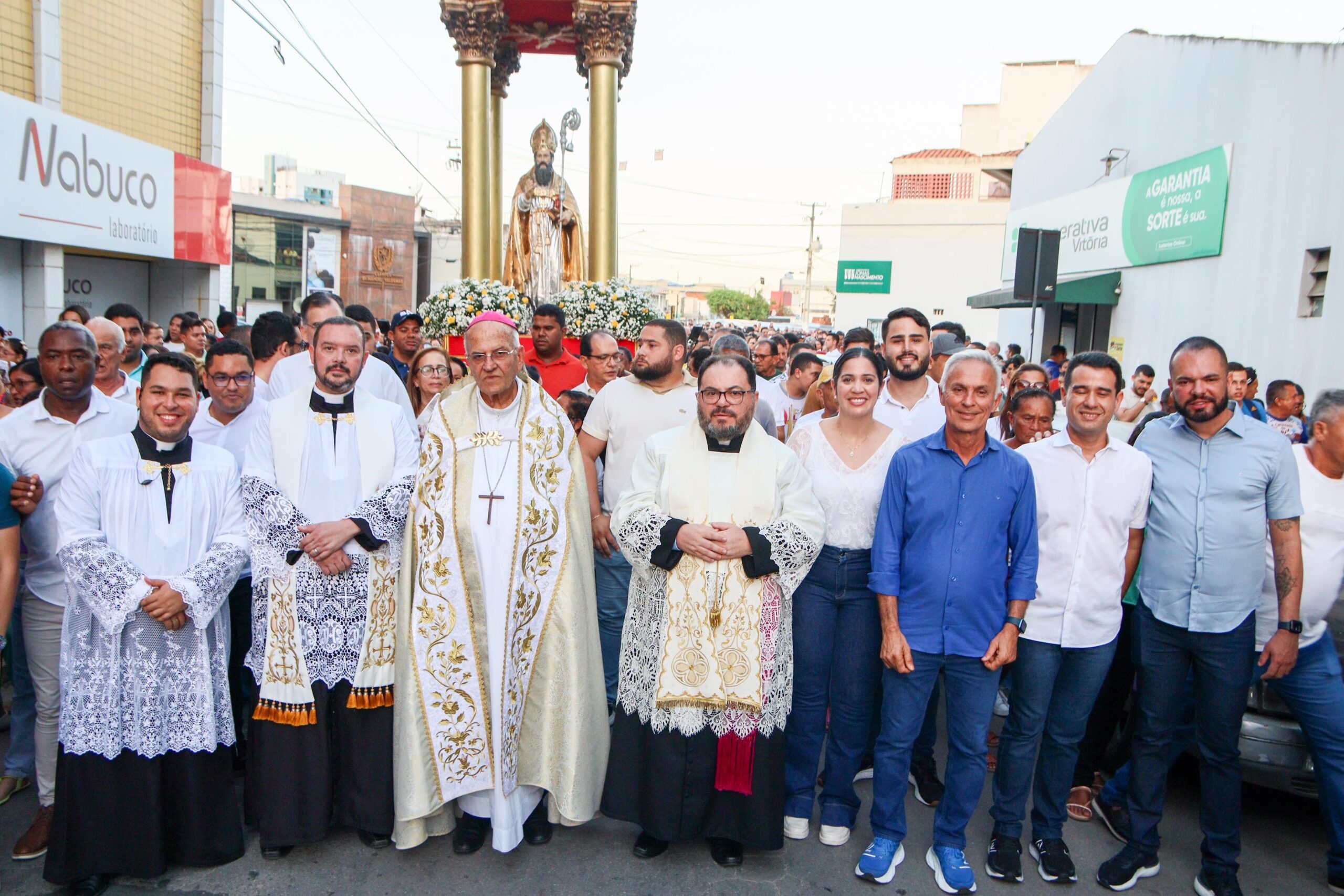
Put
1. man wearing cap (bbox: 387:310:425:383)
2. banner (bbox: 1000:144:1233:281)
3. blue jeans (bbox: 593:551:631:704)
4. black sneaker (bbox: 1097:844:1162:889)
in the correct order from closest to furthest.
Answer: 1. black sneaker (bbox: 1097:844:1162:889)
2. blue jeans (bbox: 593:551:631:704)
3. man wearing cap (bbox: 387:310:425:383)
4. banner (bbox: 1000:144:1233:281)

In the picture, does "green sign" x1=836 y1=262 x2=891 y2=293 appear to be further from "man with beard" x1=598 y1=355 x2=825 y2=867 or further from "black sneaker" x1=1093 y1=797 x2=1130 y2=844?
"man with beard" x1=598 y1=355 x2=825 y2=867

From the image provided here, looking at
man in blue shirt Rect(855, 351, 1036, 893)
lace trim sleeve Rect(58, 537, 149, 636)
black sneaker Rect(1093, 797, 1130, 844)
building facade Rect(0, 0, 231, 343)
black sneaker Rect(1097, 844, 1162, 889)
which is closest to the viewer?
lace trim sleeve Rect(58, 537, 149, 636)

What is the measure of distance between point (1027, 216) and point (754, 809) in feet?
70.5

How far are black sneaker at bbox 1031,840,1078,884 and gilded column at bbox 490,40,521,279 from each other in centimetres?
1092

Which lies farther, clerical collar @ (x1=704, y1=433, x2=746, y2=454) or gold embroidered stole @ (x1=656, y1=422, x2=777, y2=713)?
clerical collar @ (x1=704, y1=433, x2=746, y2=454)

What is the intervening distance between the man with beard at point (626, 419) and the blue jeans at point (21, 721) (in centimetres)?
248

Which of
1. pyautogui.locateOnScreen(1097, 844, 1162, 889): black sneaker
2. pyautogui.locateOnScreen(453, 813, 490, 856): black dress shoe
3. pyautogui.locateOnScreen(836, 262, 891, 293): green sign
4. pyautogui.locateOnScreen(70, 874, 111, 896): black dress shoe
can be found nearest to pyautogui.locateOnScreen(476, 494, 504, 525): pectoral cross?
pyautogui.locateOnScreen(453, 813, 490, 856): black dress shoe

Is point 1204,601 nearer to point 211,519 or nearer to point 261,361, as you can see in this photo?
point 211,519

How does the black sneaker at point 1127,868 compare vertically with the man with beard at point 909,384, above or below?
below

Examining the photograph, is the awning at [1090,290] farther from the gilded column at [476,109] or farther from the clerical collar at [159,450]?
the clerical collar at [159,450]

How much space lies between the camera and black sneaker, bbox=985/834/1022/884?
3617mm

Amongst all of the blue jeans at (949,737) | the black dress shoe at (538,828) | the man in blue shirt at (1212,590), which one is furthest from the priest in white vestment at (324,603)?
the man in blue shirt at (1212,590)

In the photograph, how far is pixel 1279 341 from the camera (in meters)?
11.3

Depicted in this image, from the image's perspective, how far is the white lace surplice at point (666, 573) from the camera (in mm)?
3518
